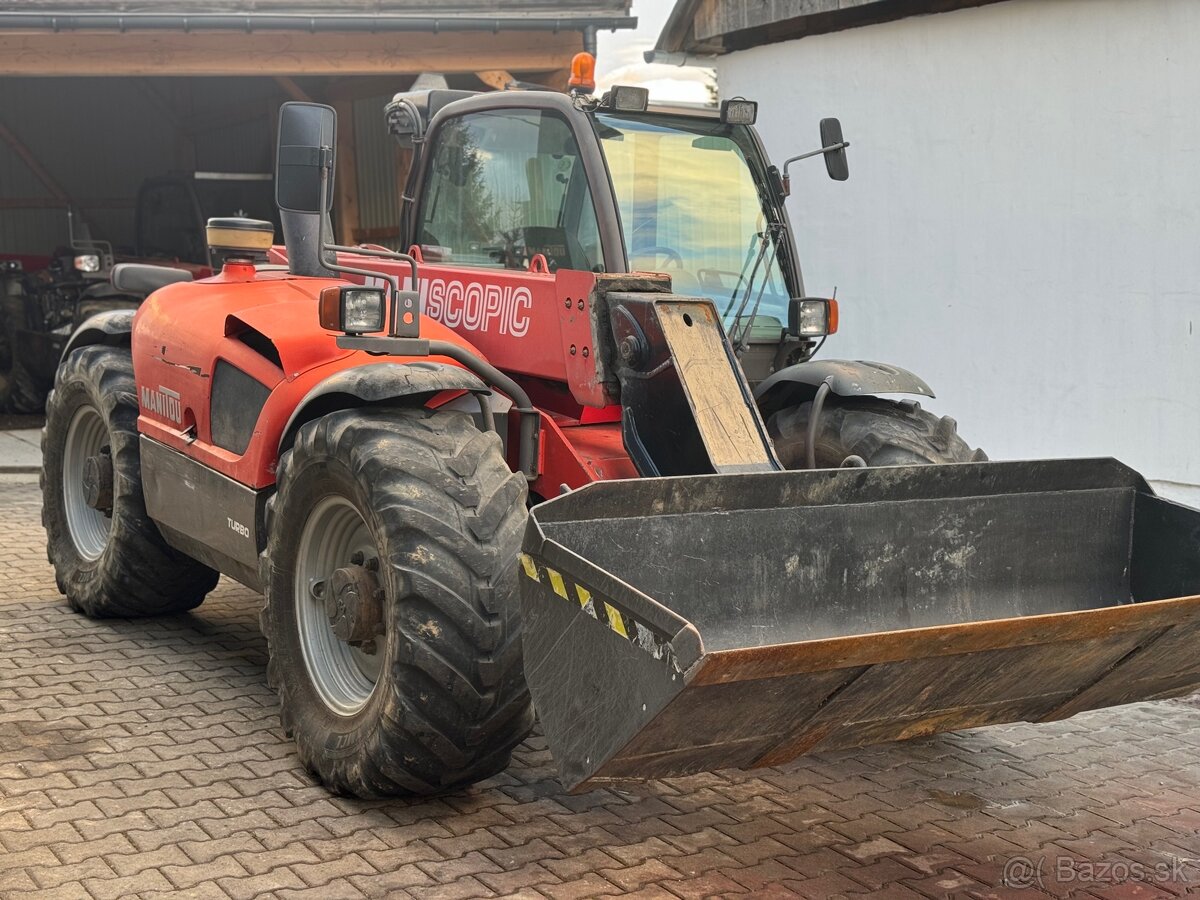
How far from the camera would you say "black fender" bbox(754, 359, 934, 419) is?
5270 millimetres

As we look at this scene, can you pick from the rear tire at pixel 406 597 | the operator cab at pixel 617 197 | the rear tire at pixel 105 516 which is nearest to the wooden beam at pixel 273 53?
the rear tire at pixel 105 516

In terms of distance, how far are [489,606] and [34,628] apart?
3.17 m

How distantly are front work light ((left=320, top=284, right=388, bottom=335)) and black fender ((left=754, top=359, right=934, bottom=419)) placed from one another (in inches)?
60.9

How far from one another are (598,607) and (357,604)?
110cm

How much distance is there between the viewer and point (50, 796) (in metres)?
4.39

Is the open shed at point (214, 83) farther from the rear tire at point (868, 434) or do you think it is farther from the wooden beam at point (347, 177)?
the rear tire at point (868, 434)

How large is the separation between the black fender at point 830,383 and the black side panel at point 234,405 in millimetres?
1811

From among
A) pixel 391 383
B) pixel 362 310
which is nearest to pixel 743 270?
pixel 362 310

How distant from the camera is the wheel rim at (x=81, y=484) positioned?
6754mm

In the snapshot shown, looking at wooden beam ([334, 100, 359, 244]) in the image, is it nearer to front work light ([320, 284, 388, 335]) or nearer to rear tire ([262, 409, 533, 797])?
front work light ([320, 284, 388, 335])

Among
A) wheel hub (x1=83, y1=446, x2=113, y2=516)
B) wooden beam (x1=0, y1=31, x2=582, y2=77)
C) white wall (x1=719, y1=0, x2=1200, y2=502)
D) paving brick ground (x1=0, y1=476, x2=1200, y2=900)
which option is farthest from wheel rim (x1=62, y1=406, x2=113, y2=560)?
white wall (x1=719, y1=0, x2=1200, y2=502)

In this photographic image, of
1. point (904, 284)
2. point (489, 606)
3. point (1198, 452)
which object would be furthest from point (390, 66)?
point (489, 606)

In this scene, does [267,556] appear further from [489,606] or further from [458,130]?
[458,130]

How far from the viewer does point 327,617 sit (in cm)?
453
